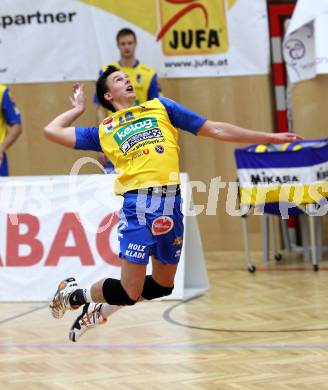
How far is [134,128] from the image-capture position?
698 centimetres

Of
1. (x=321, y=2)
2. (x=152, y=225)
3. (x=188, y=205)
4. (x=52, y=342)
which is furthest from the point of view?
(x=321, y=2)

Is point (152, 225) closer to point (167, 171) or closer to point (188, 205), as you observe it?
point (167, 171)

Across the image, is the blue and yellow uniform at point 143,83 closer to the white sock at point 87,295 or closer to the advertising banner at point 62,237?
the advertising banner at point 62,237

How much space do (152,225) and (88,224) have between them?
10.0ft

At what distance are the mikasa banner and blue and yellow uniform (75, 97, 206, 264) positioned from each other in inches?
206

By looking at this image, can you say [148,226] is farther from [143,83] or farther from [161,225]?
[143,83]

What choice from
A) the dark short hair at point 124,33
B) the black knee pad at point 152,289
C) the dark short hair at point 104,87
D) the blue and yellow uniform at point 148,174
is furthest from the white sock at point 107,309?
the dark short hair at point 124,33

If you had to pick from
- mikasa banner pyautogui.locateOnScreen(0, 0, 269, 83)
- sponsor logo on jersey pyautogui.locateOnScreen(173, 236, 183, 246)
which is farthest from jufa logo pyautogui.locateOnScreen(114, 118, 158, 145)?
mikasa banner pyautogui.locateOnScreen(0, 0, 269, 83)

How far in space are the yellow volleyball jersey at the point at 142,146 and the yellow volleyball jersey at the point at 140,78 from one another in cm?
441

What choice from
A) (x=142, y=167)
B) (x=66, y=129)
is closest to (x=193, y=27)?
(x=66, y=129)

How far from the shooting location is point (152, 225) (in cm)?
679

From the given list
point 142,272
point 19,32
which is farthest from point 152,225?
point 19,32

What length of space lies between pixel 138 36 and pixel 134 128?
217 inches

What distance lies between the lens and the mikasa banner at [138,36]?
12.1 m
